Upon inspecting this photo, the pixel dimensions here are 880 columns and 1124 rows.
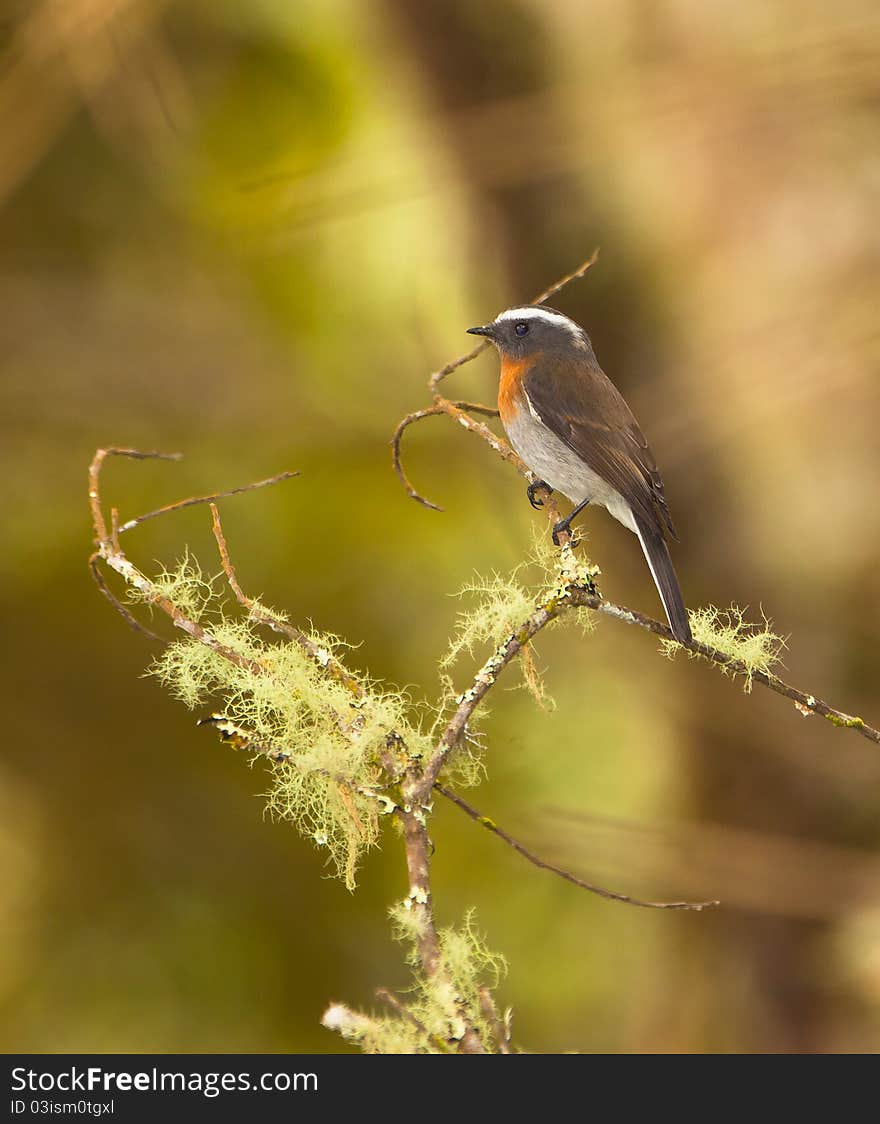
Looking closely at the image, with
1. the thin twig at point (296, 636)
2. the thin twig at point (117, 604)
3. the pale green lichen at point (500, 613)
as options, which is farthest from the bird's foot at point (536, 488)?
the thin twig at point (117, 604)

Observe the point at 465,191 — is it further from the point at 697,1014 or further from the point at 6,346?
the point at 697,1014

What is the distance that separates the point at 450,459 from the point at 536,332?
79 cm

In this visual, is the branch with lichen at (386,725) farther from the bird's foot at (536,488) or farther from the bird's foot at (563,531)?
the bird's foot at (536,488)

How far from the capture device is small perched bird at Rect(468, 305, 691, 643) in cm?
176

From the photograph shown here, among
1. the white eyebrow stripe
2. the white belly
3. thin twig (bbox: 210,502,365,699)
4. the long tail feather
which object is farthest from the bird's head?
thin twig (bbox: 210,502,365,699)

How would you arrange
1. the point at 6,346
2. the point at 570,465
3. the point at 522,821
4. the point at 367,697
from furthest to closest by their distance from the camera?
the point at 6,346
the point at 522,821
the point at 570,465
the point at 367,697

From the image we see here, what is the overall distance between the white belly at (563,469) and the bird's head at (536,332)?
18 centimetres

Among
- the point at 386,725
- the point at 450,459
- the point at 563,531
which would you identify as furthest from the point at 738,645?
the point at 450,459

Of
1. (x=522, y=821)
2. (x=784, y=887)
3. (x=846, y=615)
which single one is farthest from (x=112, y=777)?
(x=846, y=615)

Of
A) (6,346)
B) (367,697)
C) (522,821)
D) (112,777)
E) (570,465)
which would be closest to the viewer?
(367,697)

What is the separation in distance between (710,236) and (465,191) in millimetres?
603

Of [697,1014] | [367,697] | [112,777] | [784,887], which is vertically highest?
[112,777]

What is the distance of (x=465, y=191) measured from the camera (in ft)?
8.63

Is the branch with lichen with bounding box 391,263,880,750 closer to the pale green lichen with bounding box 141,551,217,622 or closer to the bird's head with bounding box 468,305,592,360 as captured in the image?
the pale green lichen with bounding box 141,551,217,622
